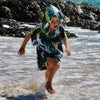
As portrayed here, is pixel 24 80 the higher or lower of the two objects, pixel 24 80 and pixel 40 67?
the lower

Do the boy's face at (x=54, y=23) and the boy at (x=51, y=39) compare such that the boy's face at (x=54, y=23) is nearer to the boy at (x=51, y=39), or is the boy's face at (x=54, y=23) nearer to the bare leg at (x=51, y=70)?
the boy at (x=51, y=39)

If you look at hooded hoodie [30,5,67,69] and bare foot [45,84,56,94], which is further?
bare foot [45,84,56,94]

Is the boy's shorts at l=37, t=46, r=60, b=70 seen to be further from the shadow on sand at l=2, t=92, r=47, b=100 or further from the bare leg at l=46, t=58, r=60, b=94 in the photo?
the shadow on sand at l=2, t=92, r=47, b=100

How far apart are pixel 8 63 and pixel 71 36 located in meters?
12.7

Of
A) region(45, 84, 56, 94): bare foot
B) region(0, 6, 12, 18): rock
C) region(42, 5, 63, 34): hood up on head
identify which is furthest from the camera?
region(0, 6, 12, 18): rock

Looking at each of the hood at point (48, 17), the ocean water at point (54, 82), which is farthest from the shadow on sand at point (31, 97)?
the hood at point (48, 17)

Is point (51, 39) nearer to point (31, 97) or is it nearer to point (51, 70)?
point (51, 70)

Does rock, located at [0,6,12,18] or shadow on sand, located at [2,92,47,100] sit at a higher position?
shadow on sand, located at [2,92,47,100]

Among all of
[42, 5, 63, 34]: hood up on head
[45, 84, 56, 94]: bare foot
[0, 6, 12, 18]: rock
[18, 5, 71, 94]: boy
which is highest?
[42, 5, 63, 34]: hood up on head

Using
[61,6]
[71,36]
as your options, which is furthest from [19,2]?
[71,36]

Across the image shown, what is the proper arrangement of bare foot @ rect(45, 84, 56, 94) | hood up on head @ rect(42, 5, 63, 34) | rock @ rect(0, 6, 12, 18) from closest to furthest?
hood up on head @ rect(42, 5, 63, 34) → bare foot @ rect(45, 84, 56, 94) → rock @ rect(0, 6, 12, 18)

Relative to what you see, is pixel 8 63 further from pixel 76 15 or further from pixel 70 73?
pixel 76 15

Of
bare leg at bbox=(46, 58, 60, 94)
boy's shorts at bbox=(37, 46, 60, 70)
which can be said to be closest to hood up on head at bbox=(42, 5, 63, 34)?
boy's shorts at bbox=(37, 46, 60, 70)

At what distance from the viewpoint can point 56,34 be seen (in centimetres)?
362
